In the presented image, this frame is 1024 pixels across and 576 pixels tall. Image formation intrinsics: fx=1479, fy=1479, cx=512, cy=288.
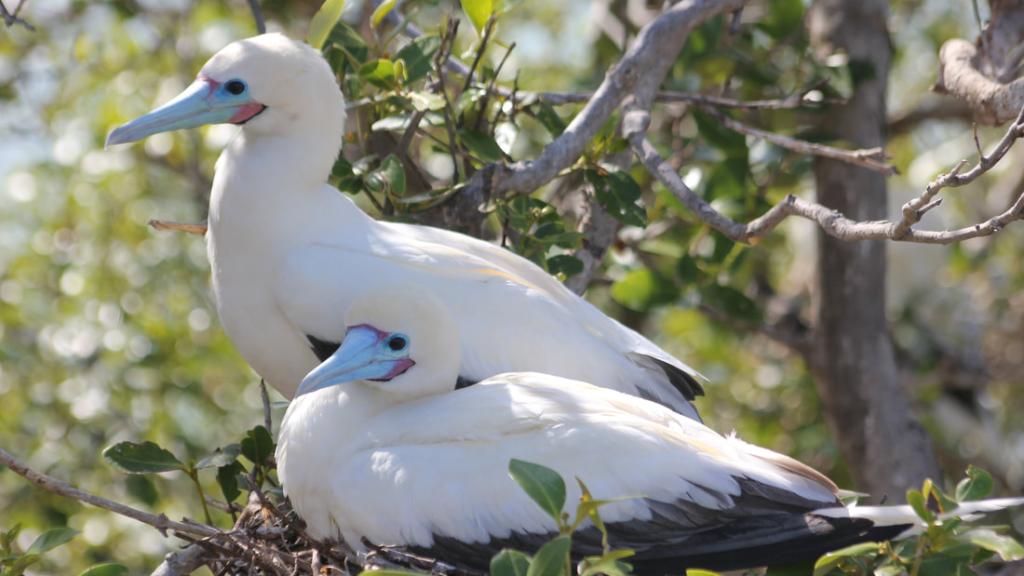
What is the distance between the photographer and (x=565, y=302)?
384 cm

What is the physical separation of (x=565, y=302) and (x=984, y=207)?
374cm

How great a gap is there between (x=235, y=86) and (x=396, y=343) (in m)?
0.87

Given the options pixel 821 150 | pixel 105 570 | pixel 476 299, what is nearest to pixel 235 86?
pixel 476 299

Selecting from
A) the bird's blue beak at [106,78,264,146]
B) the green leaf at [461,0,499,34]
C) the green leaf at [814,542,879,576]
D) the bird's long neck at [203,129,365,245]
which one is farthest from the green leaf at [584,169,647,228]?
the green leaf at [814,542,879,576]

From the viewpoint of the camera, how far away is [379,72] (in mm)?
3908

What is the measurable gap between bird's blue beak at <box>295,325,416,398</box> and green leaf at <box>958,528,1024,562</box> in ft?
4.54

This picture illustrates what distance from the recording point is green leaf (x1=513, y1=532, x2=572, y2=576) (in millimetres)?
2426

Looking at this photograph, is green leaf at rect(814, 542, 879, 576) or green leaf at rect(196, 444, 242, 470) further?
green leaf at rect(196, 444, 242, 470)

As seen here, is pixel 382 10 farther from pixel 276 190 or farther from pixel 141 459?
pixel 141 459

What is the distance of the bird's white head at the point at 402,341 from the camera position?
3.47 m

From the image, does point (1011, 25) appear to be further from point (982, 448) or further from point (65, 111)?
point (65, 111)

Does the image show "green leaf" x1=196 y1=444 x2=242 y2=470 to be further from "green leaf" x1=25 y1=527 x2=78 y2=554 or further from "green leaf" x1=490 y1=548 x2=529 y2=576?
"green leaf" x1=490 y1=548 x2=529 y2=576

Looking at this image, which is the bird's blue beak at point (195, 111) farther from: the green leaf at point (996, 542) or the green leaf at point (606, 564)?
the green leaf at point (996, 542)

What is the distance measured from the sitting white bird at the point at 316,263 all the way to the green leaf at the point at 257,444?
0.18 m
